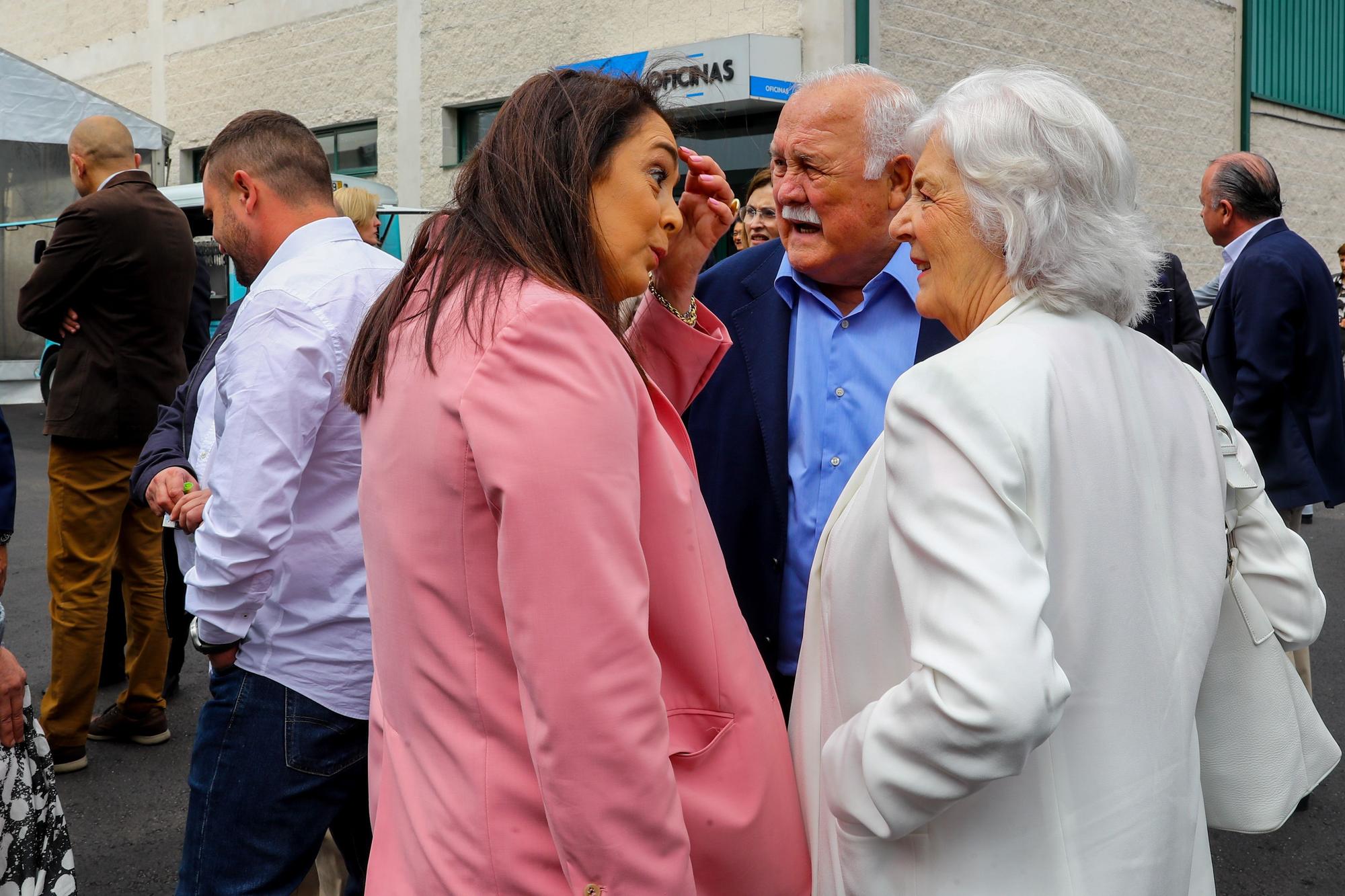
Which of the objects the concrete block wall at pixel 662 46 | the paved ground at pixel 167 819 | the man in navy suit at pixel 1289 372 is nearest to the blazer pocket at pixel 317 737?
the paved ground at pixel 167 819

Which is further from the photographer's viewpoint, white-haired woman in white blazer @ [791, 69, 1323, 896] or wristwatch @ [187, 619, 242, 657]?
wristwatch @ [187, 619, 242, 657]

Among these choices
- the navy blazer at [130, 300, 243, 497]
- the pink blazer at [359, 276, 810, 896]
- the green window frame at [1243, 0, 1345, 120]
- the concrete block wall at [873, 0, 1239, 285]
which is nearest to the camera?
A: the pink blazer at [359, 276, 810, 896]

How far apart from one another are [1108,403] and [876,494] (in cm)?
32

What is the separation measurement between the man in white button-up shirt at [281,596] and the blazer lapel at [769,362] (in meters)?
0.81

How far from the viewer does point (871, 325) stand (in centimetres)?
262

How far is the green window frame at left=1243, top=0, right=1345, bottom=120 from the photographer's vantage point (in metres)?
16.2

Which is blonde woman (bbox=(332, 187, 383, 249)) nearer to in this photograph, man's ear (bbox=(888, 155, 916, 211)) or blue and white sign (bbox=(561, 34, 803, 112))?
man's ear (bbox=(888, 155, 916, 211))

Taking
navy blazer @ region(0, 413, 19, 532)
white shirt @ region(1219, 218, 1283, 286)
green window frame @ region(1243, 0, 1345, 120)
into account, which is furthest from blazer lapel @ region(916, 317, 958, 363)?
green window frame @ region(1243, 0, 1345, 120)

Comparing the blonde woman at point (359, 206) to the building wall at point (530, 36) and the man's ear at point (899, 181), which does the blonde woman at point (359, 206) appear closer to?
the man's ear at point (899, 181)

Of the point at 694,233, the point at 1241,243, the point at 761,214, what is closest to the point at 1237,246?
the point at 1241,243

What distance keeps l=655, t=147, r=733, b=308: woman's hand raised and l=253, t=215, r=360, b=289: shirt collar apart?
849mm

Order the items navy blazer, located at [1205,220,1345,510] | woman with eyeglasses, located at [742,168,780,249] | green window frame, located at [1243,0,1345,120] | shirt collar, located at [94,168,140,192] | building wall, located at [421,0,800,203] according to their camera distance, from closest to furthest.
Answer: navy blazer, located at [1205,220,1345,510] < shirt collar, located at [94,168,140,192] < woman with eyeglasses, located at [742,168,780,249] < building wall, located at [421,0,800,203] < green window frame, located at [1243,0,1345,120]

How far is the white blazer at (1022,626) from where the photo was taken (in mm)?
1389

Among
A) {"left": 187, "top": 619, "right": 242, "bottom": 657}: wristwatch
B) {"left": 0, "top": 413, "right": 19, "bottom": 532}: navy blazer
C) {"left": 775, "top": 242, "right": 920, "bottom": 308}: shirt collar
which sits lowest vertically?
{"left": 187, "top": 619, "right": 242, "bottom": 657}: wristwatch
